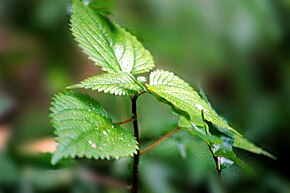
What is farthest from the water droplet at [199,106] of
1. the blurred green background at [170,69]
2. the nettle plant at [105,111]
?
the blurred green background at [170,69]

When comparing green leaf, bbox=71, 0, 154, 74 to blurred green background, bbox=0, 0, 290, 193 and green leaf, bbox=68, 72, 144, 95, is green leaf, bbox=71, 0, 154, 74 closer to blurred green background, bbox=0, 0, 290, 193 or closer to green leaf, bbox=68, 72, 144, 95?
green leaf, bbox=68, 72, 144, 95

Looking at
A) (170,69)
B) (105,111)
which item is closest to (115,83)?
(105,111)

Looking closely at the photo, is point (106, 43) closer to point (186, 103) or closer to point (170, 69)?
point (186, 103)

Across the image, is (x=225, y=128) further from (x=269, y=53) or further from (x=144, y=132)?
(x=269, y=53)

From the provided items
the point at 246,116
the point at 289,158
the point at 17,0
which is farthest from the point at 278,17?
the point at 17,0

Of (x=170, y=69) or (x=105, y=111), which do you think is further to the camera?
(x=170, y=69)

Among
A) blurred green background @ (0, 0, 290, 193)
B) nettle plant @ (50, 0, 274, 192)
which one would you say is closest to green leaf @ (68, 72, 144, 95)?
nettle plant @ (50, 0, 274, 192)
